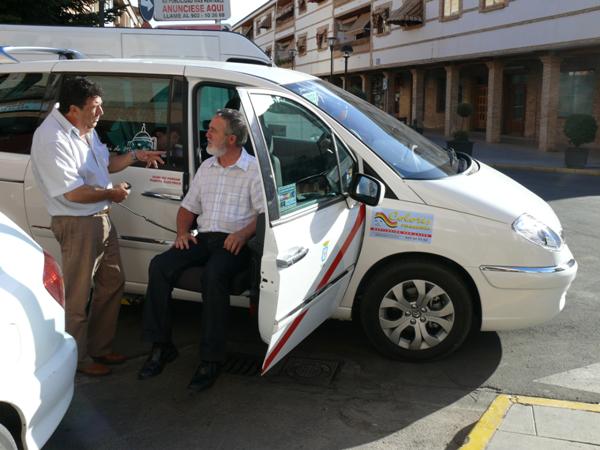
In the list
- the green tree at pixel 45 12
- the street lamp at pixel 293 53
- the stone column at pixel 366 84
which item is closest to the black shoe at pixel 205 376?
the green tree at pixel 45 12

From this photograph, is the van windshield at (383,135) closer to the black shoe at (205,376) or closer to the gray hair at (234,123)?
the gray hair at (234,123)

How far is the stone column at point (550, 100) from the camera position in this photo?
21344 millimetres

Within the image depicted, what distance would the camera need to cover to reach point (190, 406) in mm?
3648

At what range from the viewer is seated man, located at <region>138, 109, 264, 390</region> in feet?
12.3

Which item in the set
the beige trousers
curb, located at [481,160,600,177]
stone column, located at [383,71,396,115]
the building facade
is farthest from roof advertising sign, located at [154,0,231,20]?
stone column, located at [383,71,396,115]

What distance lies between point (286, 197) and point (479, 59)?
24.5 m

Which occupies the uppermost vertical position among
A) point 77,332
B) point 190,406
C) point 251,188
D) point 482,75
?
point 482,75

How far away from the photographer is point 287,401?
12.2 feet

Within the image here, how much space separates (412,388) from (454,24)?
85.5 feet

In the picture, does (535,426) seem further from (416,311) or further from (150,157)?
(150,157)

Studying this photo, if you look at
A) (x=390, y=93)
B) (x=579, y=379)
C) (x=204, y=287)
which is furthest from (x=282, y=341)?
(x=390, y=93)

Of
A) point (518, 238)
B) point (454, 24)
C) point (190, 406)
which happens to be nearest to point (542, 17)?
point (454, 24)

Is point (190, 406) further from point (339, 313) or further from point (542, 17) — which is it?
point (542, 17)

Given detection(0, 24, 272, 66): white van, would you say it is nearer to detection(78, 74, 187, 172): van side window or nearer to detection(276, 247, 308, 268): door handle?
detection(78, 74, 187, 172): van side window
